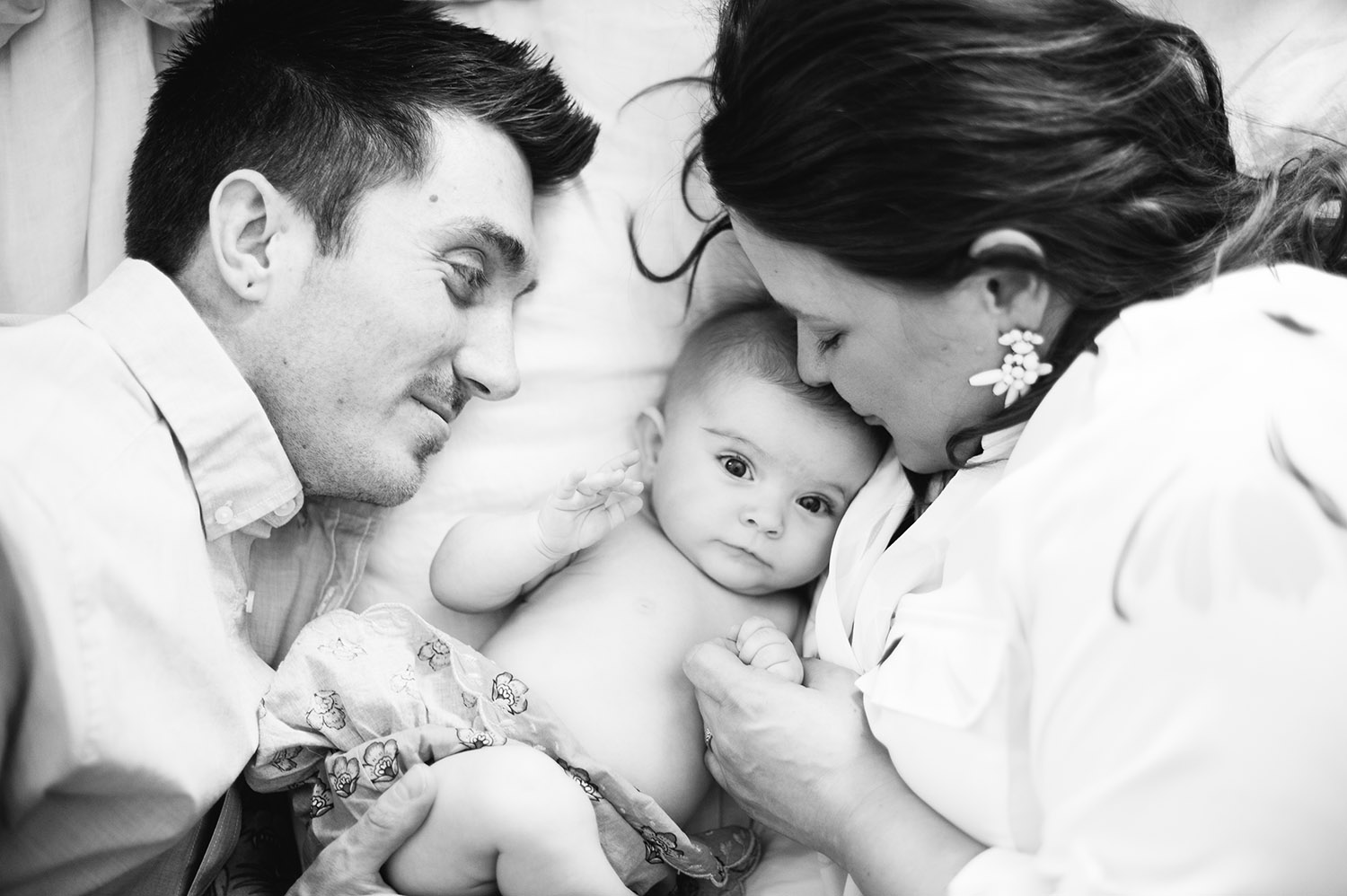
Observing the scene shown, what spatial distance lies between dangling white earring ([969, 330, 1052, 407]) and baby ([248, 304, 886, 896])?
416mm

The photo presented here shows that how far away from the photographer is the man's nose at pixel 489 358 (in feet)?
6.00

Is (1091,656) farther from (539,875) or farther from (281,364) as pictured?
(281,364)

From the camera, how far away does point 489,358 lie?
1844mm

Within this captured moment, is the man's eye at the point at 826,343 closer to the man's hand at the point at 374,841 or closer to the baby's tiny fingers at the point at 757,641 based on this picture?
the baby's tiny fingers at the point at 757,641

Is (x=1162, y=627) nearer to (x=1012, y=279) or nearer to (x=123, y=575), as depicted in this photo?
(x=1012, y=279)

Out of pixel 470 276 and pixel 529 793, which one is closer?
pixel 529 793

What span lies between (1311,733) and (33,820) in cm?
163

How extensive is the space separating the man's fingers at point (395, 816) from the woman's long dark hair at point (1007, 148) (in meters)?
1.00

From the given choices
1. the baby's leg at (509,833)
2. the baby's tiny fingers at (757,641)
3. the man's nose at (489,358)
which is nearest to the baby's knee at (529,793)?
the baby's leg at (509,833)

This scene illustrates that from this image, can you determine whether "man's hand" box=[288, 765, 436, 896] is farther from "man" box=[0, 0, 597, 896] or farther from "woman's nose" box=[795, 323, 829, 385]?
"woman's nose" box=[795, 323, 829, 385]

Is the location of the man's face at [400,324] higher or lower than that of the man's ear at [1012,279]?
lower

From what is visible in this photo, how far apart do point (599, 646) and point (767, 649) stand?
298 millimetres

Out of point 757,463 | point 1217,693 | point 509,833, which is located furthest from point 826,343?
point 509,833

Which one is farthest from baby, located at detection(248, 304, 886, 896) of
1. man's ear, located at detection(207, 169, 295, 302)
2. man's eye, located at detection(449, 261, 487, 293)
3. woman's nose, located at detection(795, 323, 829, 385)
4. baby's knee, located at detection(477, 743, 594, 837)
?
man's ear, located at detection(207, 169, 295, 302)
